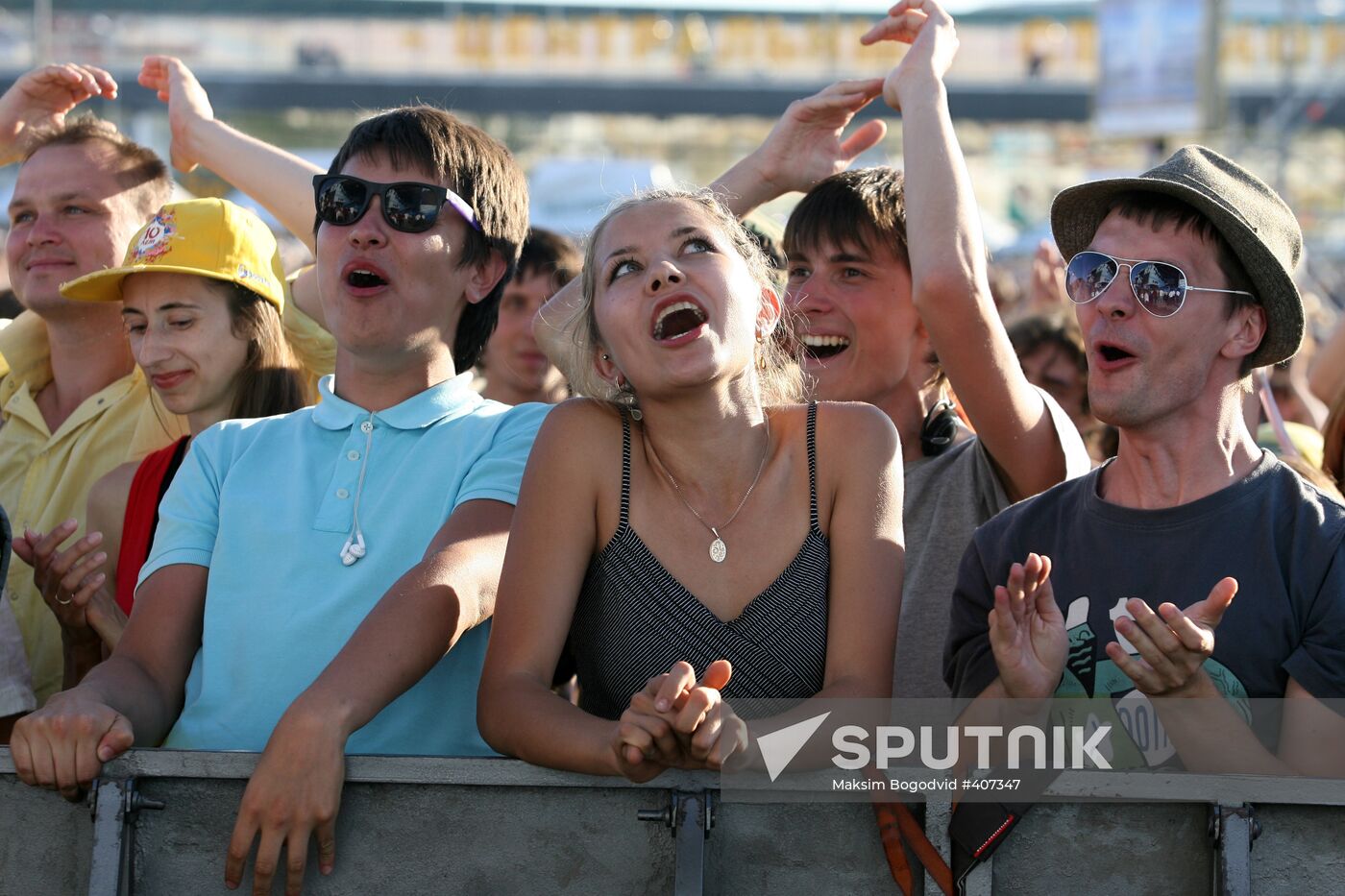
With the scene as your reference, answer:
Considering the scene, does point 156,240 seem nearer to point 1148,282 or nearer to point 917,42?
point 917,42

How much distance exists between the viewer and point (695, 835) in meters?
2.04

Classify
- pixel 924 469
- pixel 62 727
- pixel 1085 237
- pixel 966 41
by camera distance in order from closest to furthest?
pixel 62 727 < pixel 1085 237 < pixel 924 469 < pixel 966 41

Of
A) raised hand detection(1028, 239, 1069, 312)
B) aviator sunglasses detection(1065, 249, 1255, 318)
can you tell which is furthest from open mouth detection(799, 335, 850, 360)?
raised hand detection(1028, 239, 1069, 312)

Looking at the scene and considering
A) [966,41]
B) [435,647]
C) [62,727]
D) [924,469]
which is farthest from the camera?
[966,41]

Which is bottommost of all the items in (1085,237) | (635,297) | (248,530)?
(248,530)

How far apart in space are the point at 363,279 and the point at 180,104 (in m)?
1.54

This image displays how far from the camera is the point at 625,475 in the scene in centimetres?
260

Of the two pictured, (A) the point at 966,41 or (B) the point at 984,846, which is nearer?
(B) the point at 984,846

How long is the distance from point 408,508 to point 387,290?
19.1 inches

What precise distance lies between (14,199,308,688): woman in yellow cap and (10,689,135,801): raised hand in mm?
1130

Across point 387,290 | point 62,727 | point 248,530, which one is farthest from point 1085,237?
point 62,727

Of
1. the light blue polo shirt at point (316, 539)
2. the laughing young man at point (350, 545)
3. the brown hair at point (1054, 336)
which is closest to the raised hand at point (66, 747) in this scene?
the laughing young man at point (350, 545)

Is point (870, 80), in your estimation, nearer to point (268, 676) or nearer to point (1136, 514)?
point (1136, 514)

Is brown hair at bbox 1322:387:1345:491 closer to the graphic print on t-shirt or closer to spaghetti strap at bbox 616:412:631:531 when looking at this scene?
the graphic print on t-shirt
